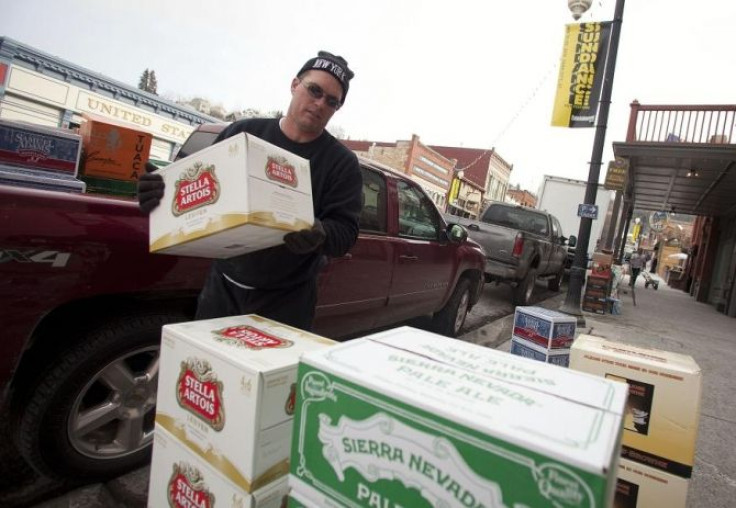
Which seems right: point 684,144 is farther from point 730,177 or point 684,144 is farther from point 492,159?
point 492,159

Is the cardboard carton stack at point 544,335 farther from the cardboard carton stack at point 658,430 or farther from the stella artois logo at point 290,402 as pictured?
the stella artois logo at point 290,402

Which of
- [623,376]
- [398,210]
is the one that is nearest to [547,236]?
[398,210]

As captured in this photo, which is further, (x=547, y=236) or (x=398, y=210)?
(x=547, y=236)

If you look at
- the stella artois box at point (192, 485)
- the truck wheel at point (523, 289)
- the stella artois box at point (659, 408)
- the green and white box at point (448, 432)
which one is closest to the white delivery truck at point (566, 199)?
the truck wheel at point (523, 289)

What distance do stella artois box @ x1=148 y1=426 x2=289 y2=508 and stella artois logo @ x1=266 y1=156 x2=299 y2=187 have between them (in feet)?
3.08

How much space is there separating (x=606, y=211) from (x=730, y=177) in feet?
19.7

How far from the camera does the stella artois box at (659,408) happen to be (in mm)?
1723

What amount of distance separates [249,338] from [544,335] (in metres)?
2.26

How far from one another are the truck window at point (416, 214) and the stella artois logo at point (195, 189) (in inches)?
94.0

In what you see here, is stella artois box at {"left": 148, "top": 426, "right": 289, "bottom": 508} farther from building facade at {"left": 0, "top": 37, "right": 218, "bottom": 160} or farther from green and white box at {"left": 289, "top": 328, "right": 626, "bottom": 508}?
building facade at {"left": 0, "top": 37, "right": 218, "bottom": 160}

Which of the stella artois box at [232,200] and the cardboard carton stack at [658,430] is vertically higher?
the stella artois box at [232,200]

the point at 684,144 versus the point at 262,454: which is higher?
the point at 684,144

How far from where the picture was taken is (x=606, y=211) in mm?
16375

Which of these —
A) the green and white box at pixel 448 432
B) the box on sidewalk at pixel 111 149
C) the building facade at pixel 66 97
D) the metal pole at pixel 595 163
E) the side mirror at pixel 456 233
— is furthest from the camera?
the building facade at pixel 66 97
